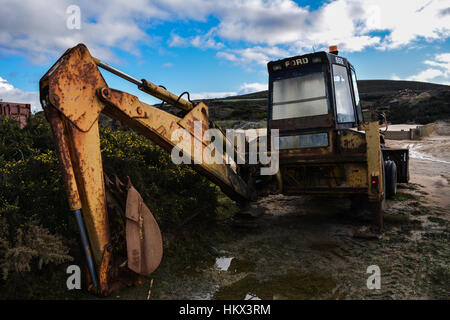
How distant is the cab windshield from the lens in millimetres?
5836

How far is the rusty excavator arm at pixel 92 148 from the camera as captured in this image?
2.97m

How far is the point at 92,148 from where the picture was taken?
318cm

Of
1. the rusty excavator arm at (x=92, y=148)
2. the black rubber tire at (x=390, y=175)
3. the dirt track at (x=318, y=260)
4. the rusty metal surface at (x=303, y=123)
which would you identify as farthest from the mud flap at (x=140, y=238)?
the black rubber tire at (x=390, y=175)

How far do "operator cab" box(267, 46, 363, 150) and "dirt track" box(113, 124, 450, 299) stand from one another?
1.51 metres

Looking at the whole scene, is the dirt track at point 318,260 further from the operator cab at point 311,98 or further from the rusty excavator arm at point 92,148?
the operator cab at point 311,98

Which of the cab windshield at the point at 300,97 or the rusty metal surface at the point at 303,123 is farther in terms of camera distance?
the cab windshield at the point at 300,97

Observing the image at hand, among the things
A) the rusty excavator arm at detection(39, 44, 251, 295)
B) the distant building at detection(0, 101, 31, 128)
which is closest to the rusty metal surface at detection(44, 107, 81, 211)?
the rusty excavator arm at detection(39, 44, 251, 295)

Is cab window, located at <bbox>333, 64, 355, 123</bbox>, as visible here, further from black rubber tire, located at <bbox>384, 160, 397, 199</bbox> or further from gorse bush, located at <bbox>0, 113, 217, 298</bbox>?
gorse bush, located at <bbox>0, 113, 217, 298</bbox>
